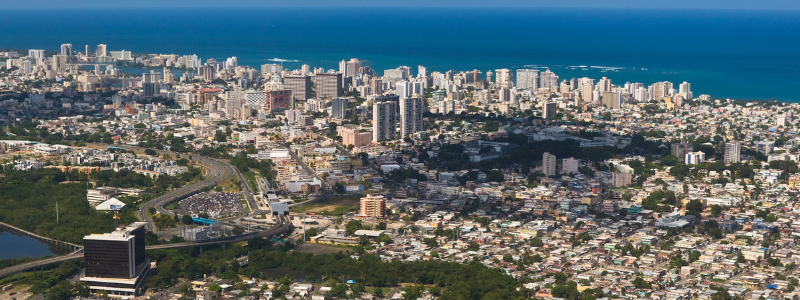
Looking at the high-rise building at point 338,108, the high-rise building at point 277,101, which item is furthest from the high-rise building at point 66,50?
the high-rise building at point 338,108

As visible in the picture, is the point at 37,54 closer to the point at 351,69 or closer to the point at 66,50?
the point at 66,50

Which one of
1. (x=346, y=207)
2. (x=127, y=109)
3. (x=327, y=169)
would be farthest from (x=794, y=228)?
(x=127, y=109)

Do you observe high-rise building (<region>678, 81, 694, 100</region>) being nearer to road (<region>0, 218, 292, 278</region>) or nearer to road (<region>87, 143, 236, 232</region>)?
road (<region>87, 143, 236, 232</region>)

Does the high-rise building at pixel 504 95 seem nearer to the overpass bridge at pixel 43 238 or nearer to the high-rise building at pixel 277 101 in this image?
the high-rise building at pixel 277 101

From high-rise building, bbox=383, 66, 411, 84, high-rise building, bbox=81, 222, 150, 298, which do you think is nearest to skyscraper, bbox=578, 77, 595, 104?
high-rise building, bbox=383, 66, 411, 84

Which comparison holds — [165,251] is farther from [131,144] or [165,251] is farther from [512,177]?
[131,144]
